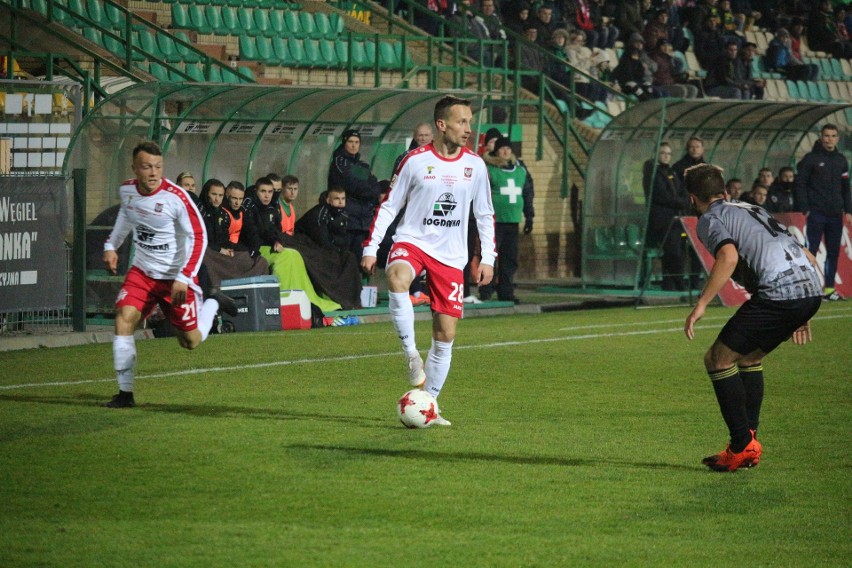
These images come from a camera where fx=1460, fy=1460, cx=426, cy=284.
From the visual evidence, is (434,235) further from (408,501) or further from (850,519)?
(850,519)

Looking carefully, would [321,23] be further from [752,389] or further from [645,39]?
[752,389]

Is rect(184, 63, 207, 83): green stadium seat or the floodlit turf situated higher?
rect(184, 63, 207, 83): green stadium seat

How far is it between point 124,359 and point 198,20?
14.7 m

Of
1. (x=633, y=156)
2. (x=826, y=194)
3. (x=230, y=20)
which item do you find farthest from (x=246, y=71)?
(x=826, y=194)

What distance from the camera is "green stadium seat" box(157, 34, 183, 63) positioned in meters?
22.2

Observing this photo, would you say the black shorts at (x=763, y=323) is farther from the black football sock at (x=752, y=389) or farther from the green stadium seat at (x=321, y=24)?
the green stadium seat at (x=321, y=24)

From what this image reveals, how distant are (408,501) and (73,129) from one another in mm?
10893

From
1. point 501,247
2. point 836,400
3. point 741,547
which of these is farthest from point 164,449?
point 501,247

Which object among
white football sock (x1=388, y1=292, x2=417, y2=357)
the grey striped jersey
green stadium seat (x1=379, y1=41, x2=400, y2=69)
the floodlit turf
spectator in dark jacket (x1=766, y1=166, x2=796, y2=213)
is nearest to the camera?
the floodlit turf

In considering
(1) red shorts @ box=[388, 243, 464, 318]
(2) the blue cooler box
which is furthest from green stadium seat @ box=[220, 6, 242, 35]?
(1) red shorts @ box=[388, 243, 464, 318]

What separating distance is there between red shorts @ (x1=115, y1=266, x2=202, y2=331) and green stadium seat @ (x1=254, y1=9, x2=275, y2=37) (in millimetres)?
14821

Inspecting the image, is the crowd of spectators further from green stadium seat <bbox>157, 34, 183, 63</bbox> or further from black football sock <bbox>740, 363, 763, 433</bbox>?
black football sock <bbox>740, 363, 763, 433</bbox>

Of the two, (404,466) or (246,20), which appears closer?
(404,466)

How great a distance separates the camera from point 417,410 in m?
9.38
